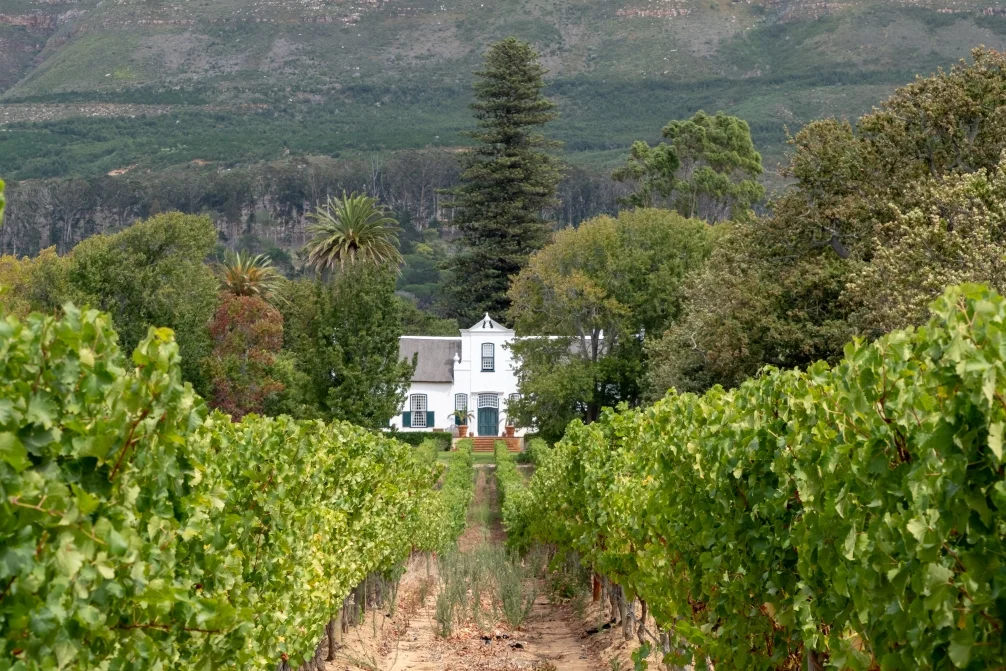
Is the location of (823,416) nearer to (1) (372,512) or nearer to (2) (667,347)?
(1) (372,512)

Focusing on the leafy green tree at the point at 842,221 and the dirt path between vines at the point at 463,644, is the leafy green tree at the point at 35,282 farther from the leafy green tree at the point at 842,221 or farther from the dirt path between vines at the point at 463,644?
the dirt path between vines at the point at 463,644

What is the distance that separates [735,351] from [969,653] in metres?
27.4

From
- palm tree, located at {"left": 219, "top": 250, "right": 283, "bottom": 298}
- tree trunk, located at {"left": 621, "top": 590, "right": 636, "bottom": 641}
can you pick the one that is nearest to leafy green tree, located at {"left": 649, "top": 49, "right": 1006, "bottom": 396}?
tree trunk, located at {"left": 621, "top": 590, "right": 636, "bottom": 641}

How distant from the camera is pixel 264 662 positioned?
8531mm

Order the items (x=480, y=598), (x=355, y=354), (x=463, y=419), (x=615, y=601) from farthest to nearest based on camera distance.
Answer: (x=463, y=419), (x=355, y=354), (x=480, y=598), (x=615, y=601)

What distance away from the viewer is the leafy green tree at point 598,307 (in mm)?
50656

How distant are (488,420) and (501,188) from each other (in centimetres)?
2063

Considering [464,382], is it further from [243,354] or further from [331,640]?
[331,640]

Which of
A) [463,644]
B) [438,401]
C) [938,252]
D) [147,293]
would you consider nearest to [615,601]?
[463,644]

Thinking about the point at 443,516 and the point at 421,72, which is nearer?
the point at 443,516

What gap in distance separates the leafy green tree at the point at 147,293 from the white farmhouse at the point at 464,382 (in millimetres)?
18316

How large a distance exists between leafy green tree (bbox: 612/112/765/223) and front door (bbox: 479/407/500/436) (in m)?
22.1

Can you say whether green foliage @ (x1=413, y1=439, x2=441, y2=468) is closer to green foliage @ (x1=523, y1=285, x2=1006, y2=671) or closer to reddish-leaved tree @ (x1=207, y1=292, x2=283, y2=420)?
reddish-leaved tree @ (x1=207, y1=292, x2=283, y2=420)

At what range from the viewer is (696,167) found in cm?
8462
